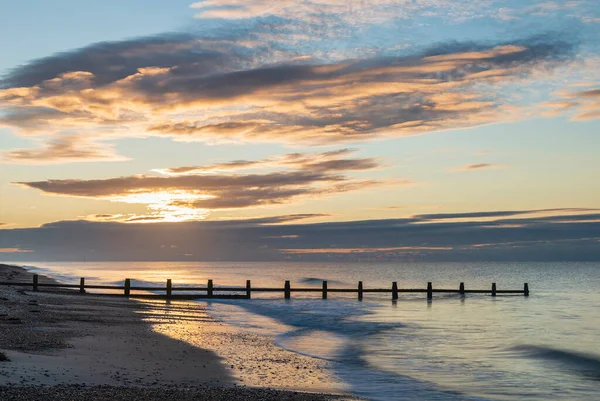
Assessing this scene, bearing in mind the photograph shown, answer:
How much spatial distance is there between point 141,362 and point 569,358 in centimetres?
1755

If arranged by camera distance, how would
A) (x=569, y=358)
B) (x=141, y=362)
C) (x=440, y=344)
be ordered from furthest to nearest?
(x=440, y=344), (x=569, y=358), (x=141, y=362)

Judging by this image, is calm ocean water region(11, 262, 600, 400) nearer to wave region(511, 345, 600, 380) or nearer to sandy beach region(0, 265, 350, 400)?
wave region(511, 345, 600, 380)

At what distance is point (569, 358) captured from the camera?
2445 cm

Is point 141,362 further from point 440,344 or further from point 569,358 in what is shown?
point 569,358

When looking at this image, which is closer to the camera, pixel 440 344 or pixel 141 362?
pixel 141 362

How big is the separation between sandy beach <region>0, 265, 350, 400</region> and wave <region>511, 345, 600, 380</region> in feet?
32.3

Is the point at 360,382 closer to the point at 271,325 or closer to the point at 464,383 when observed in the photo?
the point at 464,383

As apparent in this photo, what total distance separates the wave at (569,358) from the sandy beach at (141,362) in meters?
9.84

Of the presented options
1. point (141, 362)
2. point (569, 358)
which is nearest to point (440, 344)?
point (569, 358)

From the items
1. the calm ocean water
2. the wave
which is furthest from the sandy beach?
the wave

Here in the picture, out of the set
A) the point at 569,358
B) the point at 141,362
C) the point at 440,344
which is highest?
the point at 141,362

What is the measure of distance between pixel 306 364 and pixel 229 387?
214 inches

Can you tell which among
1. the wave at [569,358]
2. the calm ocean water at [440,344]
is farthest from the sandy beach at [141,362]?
the wave at [569,358]

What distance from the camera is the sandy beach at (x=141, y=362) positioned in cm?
1151
